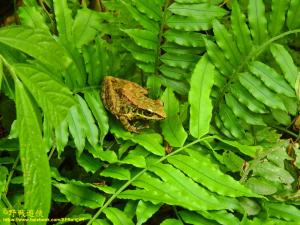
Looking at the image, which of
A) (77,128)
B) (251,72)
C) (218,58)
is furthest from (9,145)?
(251,72)

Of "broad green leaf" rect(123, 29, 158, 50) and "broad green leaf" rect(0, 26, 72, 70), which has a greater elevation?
"broad green leaf" rect(0, 26, 72, 70)

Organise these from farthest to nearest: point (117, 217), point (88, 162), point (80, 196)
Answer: point (88, 162) → point (80, 196) → point (117, 217)

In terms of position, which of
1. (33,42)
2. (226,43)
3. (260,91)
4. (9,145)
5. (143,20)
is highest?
(33,42)

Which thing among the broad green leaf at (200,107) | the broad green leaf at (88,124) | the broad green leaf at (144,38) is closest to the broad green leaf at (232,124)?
the broad green leaf at (200,107)

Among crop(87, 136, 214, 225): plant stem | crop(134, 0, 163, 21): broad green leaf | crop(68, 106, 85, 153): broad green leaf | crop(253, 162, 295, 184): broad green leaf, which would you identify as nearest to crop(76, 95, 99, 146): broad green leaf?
crop(68, 106, 85, 153): broad green leaf

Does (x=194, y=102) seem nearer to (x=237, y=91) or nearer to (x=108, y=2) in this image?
(x=237, y=91)

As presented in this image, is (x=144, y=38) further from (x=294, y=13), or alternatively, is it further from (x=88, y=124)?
(x=294, y=13)

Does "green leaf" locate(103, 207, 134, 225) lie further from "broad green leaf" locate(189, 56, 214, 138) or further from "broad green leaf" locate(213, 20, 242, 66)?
"broad green leaf" locate(213, 20, 242, 66)
